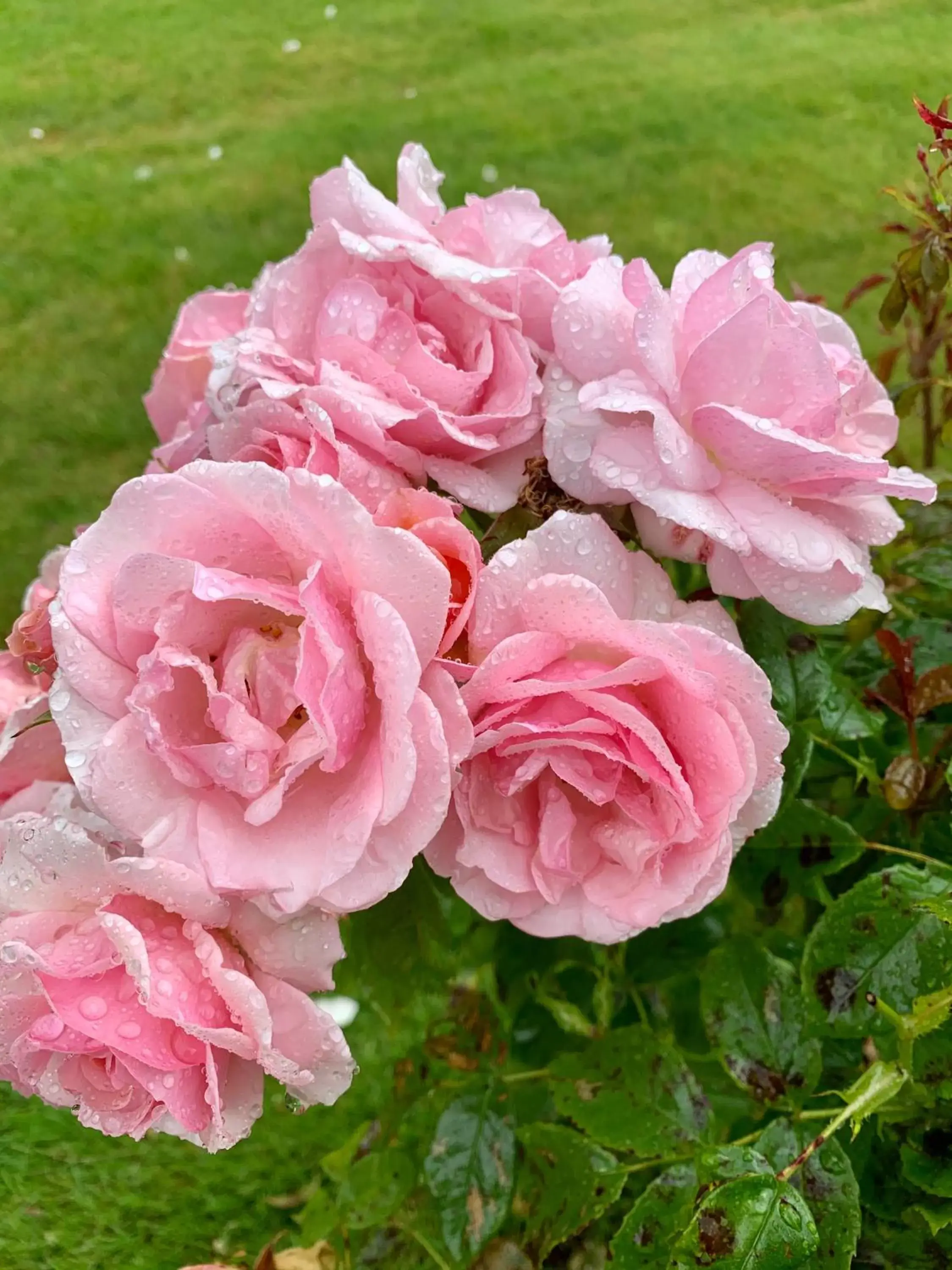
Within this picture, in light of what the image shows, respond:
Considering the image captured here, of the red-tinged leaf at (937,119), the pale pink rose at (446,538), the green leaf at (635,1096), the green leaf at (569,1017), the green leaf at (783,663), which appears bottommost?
the green leaf at (569,1017)

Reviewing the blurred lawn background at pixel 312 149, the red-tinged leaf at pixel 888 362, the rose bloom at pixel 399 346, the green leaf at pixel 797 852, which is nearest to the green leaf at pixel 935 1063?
the green leaf at pixel 797 852

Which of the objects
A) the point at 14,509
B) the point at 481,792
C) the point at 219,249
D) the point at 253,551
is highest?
the point at 253,551

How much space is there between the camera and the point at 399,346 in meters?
0.53

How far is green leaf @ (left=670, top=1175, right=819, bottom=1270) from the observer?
1.53ft

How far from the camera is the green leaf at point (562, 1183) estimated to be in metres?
0.63

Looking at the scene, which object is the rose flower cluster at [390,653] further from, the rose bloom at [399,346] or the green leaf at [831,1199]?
the green leaf at [831,1199]

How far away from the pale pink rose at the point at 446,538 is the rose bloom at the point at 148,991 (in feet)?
0.48

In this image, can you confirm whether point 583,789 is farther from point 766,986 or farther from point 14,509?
point 14,509

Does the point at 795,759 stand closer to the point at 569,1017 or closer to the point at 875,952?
the point at 875,952

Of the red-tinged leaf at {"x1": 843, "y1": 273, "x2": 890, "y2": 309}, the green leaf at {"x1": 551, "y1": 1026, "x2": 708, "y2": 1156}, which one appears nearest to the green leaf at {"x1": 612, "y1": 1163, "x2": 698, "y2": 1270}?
the green leaf at {"x1": 551, "y1": 1026, "x2": 708, "y2": 1156}

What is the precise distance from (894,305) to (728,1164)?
1.87 feet

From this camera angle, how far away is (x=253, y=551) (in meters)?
0.47

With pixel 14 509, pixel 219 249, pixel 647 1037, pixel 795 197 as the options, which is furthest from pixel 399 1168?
pixel 219 249

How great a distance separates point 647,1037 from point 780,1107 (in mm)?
89
